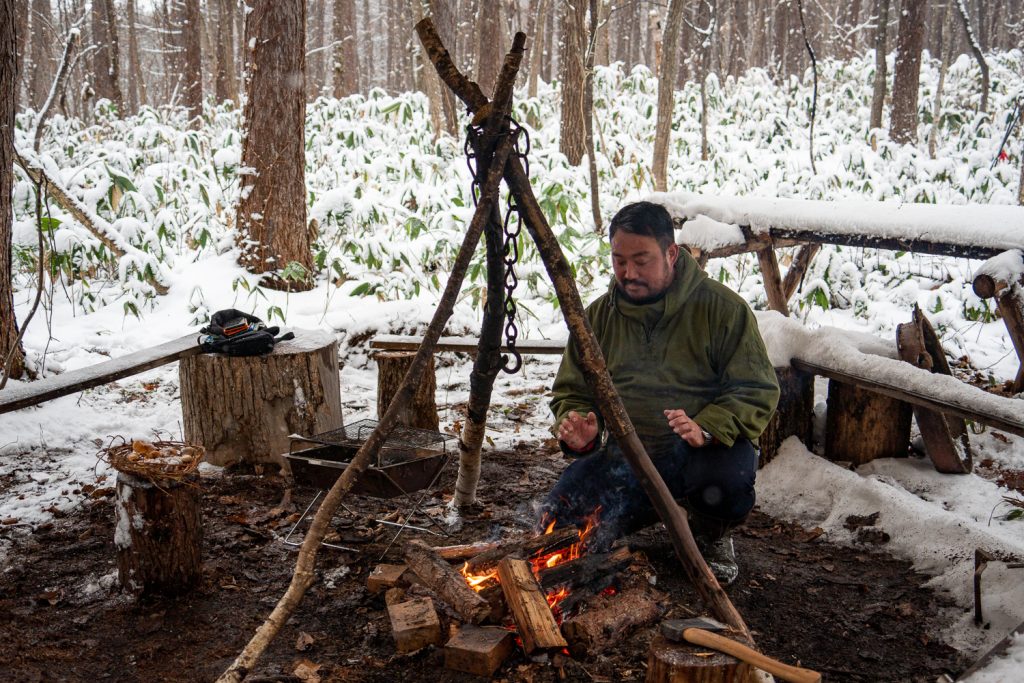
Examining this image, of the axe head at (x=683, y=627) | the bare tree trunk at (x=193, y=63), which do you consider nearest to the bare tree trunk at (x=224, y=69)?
the bare tree trunk at (x=193, y=63)

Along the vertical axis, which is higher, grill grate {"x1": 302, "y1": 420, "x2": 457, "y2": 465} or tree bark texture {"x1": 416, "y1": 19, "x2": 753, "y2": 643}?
tree bark texture {"x1": 416, "y1": 19, "x2": 753, "y2": 643}

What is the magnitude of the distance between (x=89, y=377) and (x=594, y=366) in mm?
2601

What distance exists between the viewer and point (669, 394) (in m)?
3.21

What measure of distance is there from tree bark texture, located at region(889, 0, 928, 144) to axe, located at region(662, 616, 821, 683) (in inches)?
416

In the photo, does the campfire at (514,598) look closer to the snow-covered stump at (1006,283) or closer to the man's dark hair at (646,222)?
the man's dark hair at (646,222)

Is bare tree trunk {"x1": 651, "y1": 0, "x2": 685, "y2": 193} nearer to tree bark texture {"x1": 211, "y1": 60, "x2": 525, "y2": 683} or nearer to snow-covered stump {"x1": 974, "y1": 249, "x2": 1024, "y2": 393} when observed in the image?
snow-covered stump {"x1": 974, "y1": 249, "x2": 1024, "y2": 393}

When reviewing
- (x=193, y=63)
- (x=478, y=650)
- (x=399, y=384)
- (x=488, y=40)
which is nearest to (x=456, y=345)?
(x=399, y=384)

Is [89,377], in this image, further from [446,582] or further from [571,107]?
[571,107]

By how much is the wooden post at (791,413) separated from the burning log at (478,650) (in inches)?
91.4

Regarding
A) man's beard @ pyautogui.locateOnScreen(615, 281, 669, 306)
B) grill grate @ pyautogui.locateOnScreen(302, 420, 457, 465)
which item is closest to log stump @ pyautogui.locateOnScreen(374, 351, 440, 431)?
grill grate @ pyautogui.locateOnScreen(302, 420, 457, 465)

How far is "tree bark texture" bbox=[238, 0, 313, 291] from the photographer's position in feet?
22.6

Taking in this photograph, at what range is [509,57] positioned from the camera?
2.61 meters

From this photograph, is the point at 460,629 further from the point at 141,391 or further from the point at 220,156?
the point at 220,156

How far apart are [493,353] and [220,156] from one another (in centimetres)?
526
